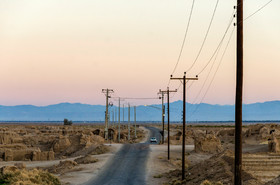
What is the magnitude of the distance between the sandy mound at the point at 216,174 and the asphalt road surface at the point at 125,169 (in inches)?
155

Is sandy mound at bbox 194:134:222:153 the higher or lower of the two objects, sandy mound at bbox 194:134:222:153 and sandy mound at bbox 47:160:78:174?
the higher

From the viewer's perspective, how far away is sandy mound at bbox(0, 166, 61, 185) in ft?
103

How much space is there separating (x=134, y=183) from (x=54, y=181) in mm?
7505

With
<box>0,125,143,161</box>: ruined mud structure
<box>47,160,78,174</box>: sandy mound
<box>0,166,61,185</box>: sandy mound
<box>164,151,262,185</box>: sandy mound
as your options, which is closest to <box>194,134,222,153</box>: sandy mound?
<box>0,125,143,161</box>: ruined mud structure

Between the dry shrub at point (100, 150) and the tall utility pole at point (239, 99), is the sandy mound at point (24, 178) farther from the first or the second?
the dry shrub at point (100, 150)

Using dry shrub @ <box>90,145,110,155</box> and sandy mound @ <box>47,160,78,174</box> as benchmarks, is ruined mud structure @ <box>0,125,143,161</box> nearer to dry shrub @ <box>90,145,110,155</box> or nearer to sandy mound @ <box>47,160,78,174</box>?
dry shrub @ <box>90,145,110,155</box>

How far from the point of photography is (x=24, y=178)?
32.2 metres

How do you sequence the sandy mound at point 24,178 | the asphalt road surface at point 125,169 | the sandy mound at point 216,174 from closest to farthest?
1. the sandy mound at point 216,174
2. the sandy mound at point 24,178
3. the asphalt road surface at point 125,169

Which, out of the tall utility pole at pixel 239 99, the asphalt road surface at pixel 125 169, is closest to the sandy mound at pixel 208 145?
the asphalt road surface at pixel 125 169

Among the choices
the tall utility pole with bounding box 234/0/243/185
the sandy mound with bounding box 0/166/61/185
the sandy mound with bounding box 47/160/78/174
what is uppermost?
the tall utility pole with bounding box 234/0/243/185

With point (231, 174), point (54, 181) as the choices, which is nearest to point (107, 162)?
point (54, 181)

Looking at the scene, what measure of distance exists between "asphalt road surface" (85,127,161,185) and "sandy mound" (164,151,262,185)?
12.9ft

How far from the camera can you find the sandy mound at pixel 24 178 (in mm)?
31297

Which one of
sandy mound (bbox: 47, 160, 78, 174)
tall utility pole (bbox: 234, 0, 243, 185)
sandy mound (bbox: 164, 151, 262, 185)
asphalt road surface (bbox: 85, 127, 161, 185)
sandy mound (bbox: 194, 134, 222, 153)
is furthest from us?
sandy mound (bbox: 194, 134, 222, 153)
